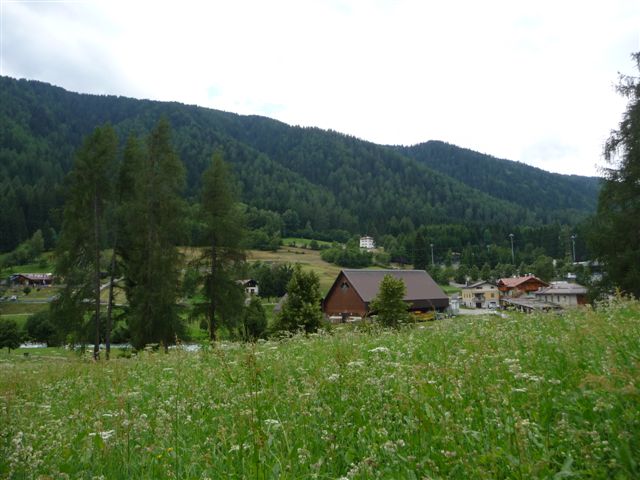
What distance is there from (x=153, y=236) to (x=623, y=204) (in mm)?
24200

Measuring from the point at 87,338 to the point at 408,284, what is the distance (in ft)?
126

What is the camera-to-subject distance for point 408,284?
5434 centimetres

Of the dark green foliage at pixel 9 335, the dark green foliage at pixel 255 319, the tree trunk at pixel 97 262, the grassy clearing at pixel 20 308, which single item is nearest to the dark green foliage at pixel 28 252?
the grassy clearing at pixel 20 308

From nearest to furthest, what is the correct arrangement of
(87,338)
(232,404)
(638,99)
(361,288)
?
(232,404) < (638,99) < (87,338) < (361,288)

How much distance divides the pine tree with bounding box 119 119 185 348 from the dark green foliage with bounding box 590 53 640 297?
71.8 feet

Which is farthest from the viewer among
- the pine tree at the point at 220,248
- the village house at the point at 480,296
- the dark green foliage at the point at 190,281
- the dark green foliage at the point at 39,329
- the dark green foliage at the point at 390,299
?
the village house at the point at 480,296

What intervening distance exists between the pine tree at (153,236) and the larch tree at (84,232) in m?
1.34

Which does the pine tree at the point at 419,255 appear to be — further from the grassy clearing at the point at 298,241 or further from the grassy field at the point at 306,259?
the grassy clearing at the point at 298,241

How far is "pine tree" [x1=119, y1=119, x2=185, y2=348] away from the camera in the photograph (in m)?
24.1

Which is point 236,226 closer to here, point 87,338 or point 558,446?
point 87,338

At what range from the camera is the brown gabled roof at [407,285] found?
169ft

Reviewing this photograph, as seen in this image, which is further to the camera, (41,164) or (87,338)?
(41,164)

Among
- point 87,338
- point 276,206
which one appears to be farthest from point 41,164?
point 87,338

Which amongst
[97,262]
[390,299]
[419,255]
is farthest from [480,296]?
[97,262]
